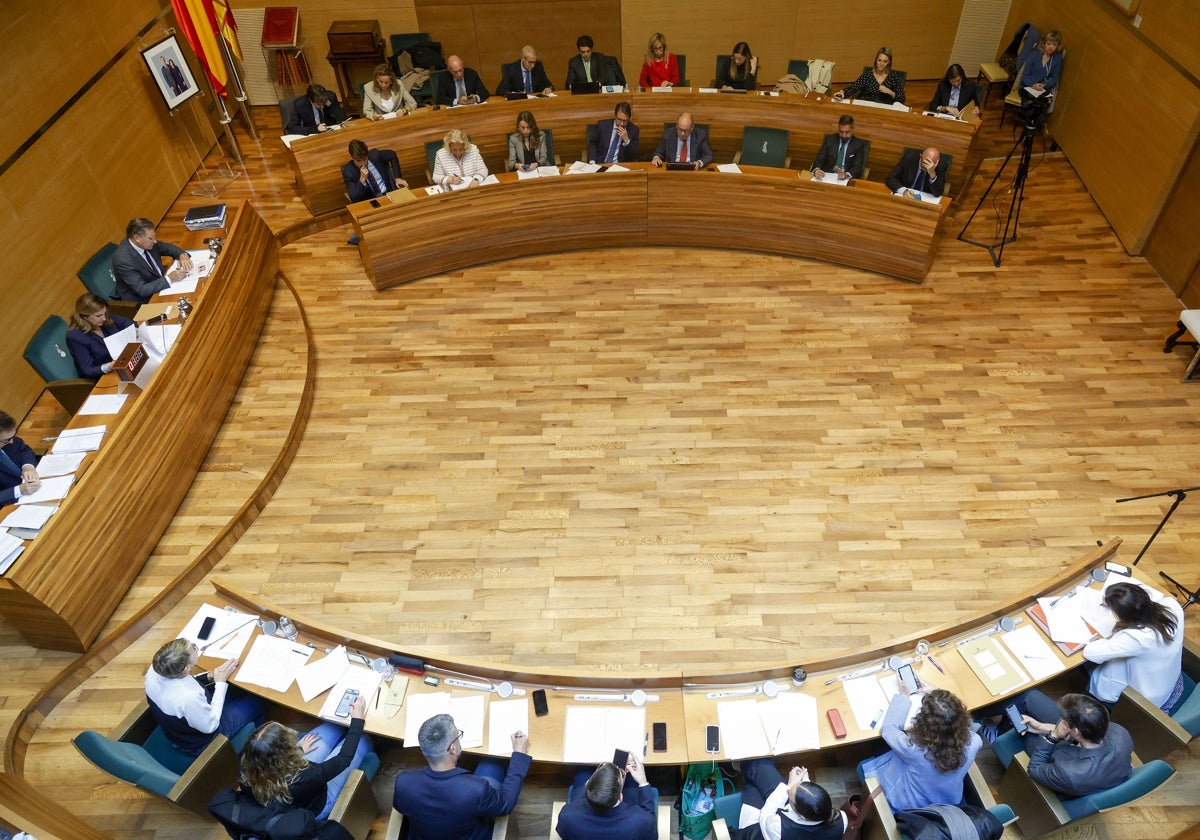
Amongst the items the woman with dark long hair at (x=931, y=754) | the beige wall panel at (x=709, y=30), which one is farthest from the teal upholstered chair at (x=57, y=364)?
the beige wall panel at (x=709, y=30)

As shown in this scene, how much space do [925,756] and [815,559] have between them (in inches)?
72.9

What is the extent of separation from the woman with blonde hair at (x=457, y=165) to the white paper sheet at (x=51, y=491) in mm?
3934

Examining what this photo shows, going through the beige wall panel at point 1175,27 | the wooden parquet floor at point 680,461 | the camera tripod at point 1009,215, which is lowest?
the wooden parquet floor at point 680,461

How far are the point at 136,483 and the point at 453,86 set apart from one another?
5.29 meters

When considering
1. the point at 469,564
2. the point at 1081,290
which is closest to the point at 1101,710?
the point at 469,564

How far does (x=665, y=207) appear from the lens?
732 cm

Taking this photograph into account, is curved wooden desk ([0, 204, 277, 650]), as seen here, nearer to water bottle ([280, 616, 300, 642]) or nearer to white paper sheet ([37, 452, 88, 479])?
white paper sheet ([37, 452, 88, 479])

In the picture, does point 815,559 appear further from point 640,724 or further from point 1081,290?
point 1081,290

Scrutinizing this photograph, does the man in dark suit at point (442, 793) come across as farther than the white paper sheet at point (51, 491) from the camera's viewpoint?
No

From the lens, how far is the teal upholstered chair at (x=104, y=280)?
19.3ft

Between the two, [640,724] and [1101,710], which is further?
[640,724]

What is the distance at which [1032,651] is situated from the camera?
A: 12.4 ft

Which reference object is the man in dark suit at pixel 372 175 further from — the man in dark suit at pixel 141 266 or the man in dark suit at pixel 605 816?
the man in dark suit at pixel 605 816

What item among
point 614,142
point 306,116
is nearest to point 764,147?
point 614,142
